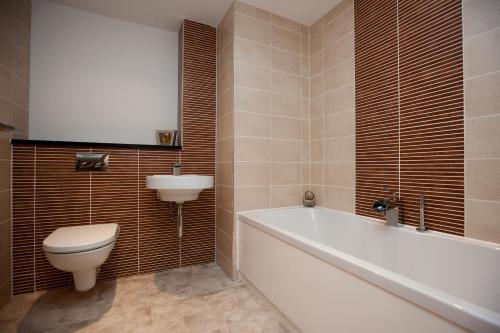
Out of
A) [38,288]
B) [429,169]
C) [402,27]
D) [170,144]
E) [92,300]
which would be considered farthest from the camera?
[170,144]

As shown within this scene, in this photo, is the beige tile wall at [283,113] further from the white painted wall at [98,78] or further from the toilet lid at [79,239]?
the toilet lid at [79,239]

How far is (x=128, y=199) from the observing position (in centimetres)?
202

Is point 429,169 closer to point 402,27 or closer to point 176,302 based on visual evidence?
point 402,27

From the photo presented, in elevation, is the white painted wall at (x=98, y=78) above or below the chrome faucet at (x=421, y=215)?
above

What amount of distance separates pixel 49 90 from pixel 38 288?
61.8 inches

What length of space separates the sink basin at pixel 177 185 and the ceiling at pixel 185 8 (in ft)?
4.88

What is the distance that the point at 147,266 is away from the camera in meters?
2.07

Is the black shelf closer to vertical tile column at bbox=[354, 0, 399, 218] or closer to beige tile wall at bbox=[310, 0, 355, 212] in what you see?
beige tile wall at bbox=[310, 0, 355, 212]

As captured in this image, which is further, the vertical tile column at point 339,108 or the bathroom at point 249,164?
the vertical tile column at point 339,108

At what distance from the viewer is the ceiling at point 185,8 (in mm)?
1984

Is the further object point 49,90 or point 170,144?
point 170,144

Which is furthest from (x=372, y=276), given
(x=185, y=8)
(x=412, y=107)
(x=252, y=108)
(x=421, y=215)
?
(x=185, y=8)

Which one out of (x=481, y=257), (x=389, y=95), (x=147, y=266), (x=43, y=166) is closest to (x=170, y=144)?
(x=43, y=166)

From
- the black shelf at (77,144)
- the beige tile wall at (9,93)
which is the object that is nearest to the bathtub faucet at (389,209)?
the black shelf at (77,144)
